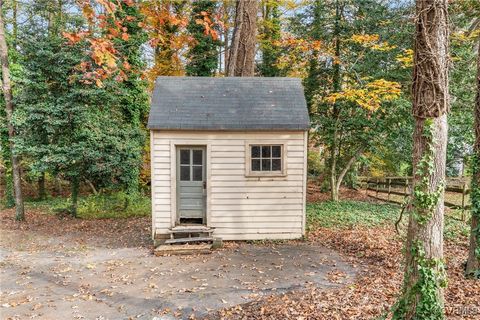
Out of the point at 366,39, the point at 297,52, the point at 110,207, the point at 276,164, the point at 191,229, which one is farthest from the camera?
the point at 297,52

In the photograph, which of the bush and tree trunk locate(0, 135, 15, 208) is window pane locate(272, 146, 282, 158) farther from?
tree trunk locate(0, 135, 15, 208)

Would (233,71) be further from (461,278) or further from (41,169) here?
(461,278)

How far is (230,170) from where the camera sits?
875cm

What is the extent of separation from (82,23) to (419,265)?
12603 millimetres

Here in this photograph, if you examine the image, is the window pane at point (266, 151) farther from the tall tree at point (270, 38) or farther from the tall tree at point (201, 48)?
the tall tree at point (201, 48)

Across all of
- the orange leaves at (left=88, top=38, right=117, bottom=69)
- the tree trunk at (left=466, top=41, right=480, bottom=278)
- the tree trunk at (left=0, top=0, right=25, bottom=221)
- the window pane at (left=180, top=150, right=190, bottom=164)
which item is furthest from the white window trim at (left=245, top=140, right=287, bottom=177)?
the tree trunk at (left=0, top=0, right=25, bottom=221)

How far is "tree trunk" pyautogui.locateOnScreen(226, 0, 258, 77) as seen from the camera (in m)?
11.6

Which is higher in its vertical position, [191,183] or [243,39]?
[243,39]

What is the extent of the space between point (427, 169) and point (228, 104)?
6.14 metres

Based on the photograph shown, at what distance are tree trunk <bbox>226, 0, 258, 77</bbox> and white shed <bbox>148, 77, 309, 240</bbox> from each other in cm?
340

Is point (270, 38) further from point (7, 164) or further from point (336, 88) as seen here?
point (7, 164)

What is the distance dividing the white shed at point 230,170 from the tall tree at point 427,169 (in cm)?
498

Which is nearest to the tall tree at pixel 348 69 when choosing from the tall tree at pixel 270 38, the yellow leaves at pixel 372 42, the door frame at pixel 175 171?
the yellow leaves at pixel 372 42

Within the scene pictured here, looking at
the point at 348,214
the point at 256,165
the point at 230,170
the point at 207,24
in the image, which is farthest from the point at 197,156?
the point at 348,214
